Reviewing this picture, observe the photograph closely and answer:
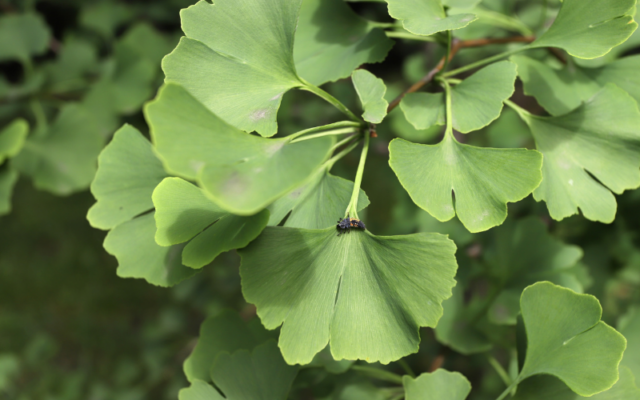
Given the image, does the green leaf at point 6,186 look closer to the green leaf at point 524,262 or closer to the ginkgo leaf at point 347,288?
the ginkgo leaf at point 347,288

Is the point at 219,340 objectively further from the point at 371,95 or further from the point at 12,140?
the point at 12,140

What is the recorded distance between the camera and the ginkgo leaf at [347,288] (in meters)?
0.48

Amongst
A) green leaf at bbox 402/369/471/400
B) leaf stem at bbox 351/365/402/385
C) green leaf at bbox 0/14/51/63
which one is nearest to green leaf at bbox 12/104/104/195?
green leaf at bbox 0/14/51/63

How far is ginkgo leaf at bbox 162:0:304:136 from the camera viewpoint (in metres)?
0.50

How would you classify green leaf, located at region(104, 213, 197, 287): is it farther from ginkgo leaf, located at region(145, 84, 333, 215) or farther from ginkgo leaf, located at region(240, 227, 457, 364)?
ginkgo leaf, located at region(145, 84, 333, 215)

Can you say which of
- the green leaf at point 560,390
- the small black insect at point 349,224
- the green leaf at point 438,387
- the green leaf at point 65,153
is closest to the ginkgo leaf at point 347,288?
the small black insect at point 349,224

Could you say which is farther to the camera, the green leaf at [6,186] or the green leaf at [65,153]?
the green leaf at [65,153]

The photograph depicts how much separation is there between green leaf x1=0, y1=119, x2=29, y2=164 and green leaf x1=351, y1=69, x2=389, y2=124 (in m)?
0.77

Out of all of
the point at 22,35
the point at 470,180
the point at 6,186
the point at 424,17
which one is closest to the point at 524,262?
the point at 470,180

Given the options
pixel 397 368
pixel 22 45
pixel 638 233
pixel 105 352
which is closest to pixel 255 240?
pixel 638 233

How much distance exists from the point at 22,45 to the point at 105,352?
4.52 feet

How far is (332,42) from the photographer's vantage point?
0.66 m

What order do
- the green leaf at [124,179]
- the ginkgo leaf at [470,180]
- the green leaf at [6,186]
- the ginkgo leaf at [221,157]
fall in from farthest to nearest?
1. the green leaf at [6,186]
2. the green leaf at [124,179]
3. the ginkgo leaf at [470,180]
4. the ginkgo leaf at [221,157]

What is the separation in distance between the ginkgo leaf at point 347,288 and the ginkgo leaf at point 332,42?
0.83ft
